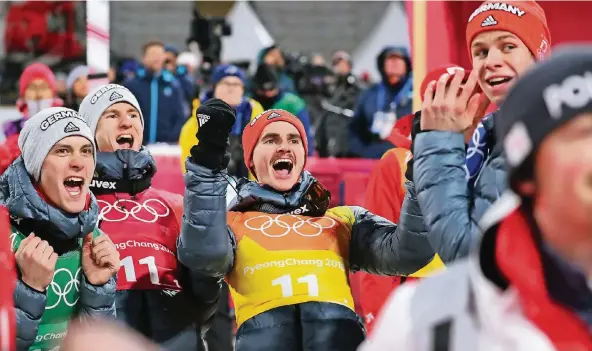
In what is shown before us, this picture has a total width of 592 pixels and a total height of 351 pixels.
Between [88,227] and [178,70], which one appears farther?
[178,70]

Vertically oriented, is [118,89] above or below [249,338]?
above

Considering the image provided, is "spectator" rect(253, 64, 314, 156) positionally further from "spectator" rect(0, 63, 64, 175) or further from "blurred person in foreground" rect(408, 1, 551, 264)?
"blurred person in foreground" rect(408, 1, 551, 264)

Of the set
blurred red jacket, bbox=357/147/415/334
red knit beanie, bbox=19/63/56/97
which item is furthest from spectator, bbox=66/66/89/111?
blurred red jacket, bbox=357/147/415/334

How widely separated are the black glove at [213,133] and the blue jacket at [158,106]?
668 centimetres

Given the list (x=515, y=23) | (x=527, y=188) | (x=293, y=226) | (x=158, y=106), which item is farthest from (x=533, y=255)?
(x=158, y=106)

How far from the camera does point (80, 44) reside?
10922 millimetres

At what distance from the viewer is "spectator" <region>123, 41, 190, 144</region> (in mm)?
10180

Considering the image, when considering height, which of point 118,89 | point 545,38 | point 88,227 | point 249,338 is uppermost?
point 545,38

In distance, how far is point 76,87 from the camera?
877 centimetres

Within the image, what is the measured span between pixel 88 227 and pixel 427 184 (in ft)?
4.89

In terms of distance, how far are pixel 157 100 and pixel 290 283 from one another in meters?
6.84

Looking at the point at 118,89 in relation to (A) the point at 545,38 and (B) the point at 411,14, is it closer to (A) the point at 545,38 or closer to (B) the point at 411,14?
(A) the point at 545,38


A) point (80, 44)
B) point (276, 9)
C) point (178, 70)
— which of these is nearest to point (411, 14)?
point (80, 44)

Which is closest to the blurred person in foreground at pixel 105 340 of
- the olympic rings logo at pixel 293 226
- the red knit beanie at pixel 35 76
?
the olympic rings logo at pixel 293 226
